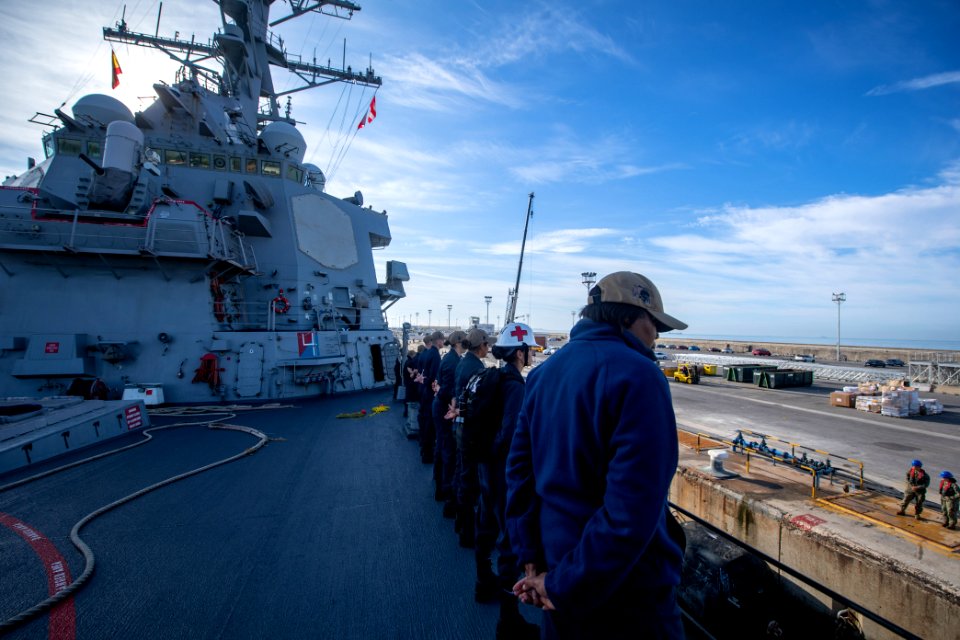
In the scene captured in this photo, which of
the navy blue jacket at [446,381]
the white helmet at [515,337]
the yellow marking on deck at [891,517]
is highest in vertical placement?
the white helmet at [515,337]

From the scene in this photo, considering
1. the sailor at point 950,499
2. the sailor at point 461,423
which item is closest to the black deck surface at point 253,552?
the sailor at point 461,423

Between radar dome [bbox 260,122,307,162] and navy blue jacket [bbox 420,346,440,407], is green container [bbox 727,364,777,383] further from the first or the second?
radar dome [bbox 260,122,307,162]

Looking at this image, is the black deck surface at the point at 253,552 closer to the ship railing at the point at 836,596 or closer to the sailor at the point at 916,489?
the ship railing at the point at 836,596

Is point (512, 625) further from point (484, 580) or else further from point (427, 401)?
point (427, 401)

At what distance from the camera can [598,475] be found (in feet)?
4.32

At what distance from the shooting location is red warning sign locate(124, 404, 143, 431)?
7989 millimetres

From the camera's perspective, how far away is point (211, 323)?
11117 millimetres

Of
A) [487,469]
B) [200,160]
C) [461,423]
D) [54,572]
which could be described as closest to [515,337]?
[487,469]

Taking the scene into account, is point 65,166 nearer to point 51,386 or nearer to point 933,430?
point 51,386

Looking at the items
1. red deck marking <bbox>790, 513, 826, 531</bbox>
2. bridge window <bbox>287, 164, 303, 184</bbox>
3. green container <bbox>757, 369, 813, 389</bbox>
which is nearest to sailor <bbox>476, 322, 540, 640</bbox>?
red deck marking <bbox>790, 513, 826, 531</bbox>

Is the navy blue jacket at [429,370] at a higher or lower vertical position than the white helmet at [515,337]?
lower

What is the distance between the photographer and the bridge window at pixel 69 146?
12156 mm

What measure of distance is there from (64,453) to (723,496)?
970 centimetres

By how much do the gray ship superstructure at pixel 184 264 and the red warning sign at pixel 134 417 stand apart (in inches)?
86.2
